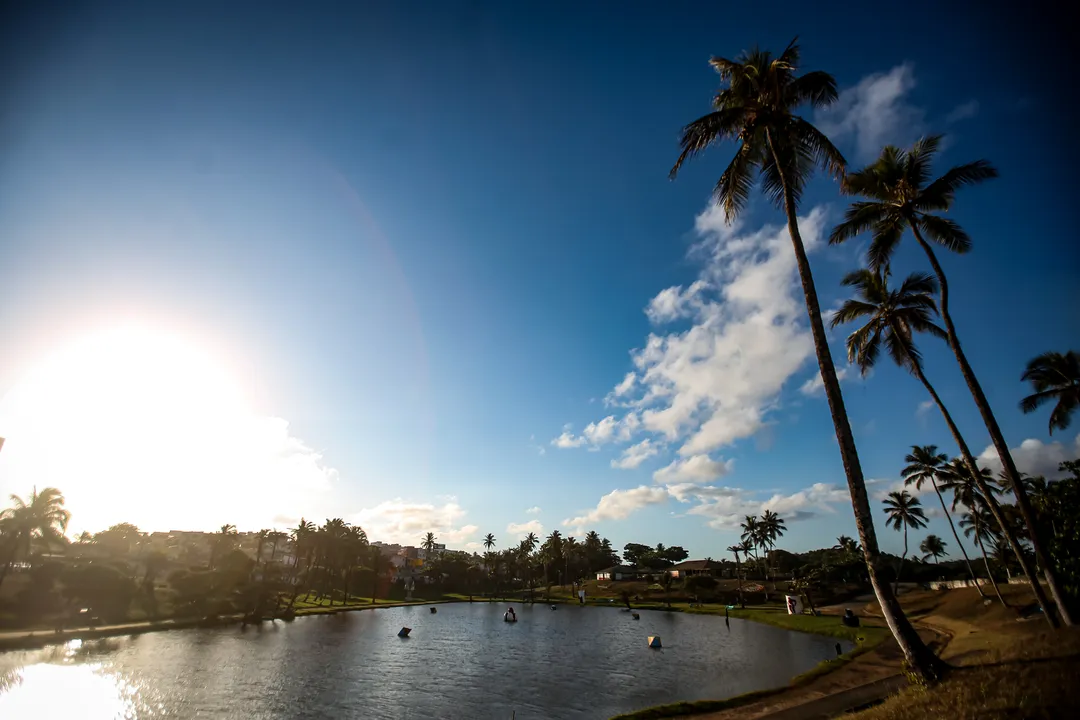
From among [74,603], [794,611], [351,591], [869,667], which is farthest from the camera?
[351,591]

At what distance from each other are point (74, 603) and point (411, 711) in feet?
204

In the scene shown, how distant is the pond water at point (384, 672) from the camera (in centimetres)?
2981

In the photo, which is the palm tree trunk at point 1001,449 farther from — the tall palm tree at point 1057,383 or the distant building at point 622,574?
the distant building at point 622,574

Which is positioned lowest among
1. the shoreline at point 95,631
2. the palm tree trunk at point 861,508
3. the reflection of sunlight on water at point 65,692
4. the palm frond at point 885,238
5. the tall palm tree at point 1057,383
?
the reflection of sunlight on water at point 65,692

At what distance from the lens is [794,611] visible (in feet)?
258

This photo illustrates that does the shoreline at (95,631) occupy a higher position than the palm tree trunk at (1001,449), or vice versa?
the palm tree trunk at (1001,449)

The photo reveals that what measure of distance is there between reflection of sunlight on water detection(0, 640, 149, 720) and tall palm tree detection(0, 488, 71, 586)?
37.7 meters

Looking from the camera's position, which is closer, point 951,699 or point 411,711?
point 951,699

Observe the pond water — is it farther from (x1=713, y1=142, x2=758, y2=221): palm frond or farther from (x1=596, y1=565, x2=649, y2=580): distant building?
(x1=596, y1=565, x2=649, y2=580): distant building

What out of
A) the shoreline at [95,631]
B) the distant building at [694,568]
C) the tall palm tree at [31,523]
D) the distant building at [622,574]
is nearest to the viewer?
the shoreline at [95,631]

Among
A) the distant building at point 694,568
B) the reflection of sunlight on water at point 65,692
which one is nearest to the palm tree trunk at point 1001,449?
the reflection of sunlight on water at point 65,692

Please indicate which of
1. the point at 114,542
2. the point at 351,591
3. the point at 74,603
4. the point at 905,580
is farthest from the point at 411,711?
the point at 905,580

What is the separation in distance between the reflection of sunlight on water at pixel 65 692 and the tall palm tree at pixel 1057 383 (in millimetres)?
63287

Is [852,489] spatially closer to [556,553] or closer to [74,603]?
[74,603]
